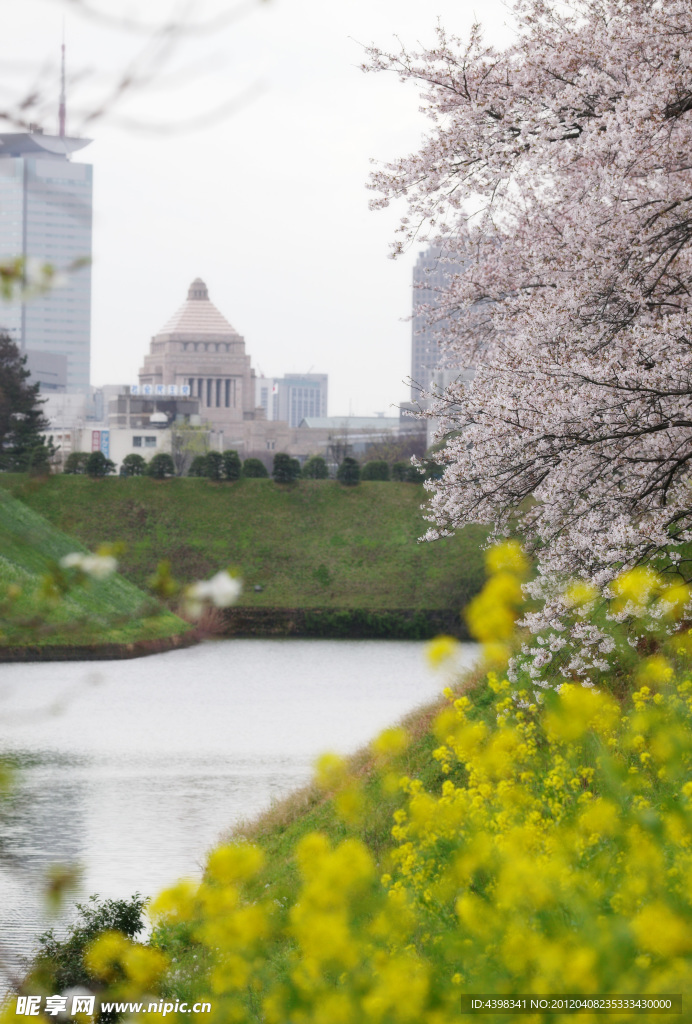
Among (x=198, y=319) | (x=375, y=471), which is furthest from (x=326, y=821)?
(x=198, y=319)

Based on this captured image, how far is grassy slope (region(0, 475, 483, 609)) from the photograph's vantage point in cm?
4791

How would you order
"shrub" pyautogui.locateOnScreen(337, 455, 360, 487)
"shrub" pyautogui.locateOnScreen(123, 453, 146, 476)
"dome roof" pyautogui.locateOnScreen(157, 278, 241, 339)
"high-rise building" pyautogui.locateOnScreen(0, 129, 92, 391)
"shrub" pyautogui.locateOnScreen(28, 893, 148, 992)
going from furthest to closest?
"dome roof" pyautogui.locateOnScreen(157, 278, 241, 339) → "shrub" pyautogui.locateOnScreen(123, 453, 146, 476) → "shrub" pyautogui.locateOnScreen(337, 455, 360, 487) → "shrub" pyautogui.locateOnScreen(28, 893, 148, 992) → "high-rise building" pyautogui.locateOnScreen(0, 129, 92, 391)

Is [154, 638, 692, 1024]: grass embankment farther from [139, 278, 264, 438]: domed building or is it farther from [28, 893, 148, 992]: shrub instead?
[139, 278, 264, 438]: domed building

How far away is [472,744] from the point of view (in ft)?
12.6

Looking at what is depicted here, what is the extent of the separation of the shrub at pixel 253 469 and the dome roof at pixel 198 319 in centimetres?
12629

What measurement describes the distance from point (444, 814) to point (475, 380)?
5.96 m

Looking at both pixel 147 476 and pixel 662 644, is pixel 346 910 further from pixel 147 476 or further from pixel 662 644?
pixel 147 476

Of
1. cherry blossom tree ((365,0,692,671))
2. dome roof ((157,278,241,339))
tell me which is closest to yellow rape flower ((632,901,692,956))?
cherry blossom tree ((365,0,692,671))

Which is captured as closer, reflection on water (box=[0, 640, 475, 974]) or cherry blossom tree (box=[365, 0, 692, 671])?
cherry blossom tree (box=[365, 0, 692, 671])

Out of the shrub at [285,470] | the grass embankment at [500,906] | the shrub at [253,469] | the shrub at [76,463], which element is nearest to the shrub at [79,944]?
the grass embankment at [500,906]

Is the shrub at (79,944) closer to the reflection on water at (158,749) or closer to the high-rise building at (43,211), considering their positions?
the reflection on water at (158,749)

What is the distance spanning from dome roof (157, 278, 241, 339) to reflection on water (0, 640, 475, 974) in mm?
151930

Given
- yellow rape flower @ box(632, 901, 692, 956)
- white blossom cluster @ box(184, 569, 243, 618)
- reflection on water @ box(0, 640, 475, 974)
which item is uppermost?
white blossom cluster @ box(184, 569, 243, 618)

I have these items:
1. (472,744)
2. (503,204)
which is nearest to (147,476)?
(503,204)
